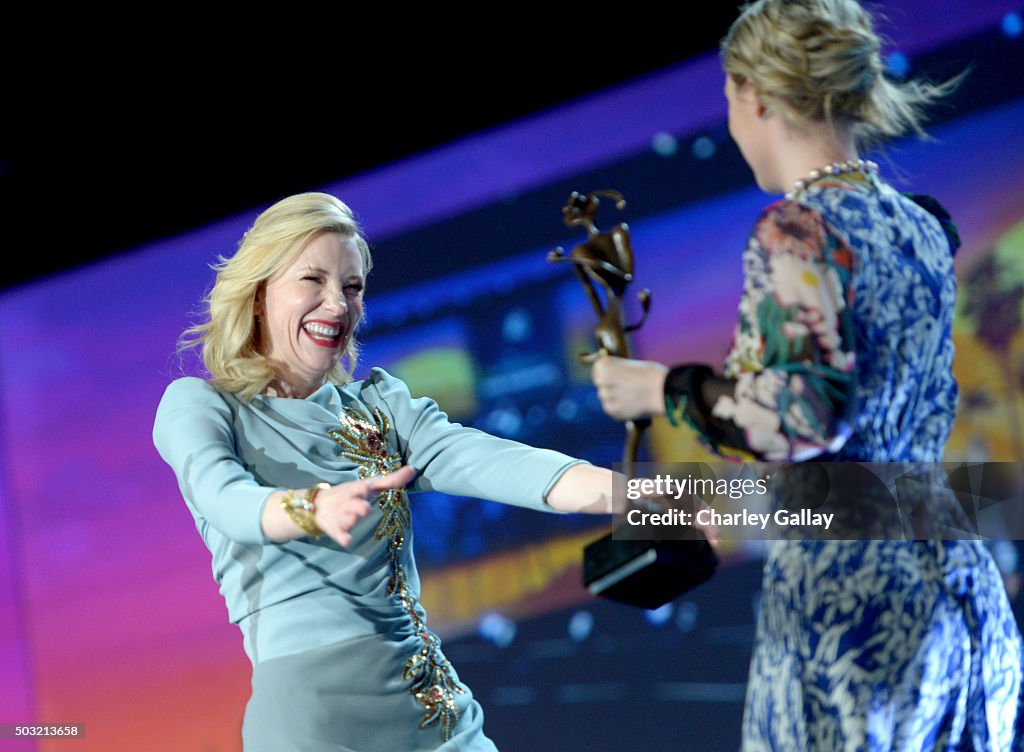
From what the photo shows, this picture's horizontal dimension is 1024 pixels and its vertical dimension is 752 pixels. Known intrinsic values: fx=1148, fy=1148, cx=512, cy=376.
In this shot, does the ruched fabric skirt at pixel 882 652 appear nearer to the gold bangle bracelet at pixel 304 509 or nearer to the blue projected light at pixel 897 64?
the gold bangle bracelet at pixel 304 509

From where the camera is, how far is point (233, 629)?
4.20 metres

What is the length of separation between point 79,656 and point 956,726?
3865mm

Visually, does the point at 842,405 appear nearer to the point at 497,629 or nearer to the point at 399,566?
the point at 399,566

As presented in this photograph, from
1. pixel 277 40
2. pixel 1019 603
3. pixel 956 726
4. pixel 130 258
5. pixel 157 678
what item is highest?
pixel 277 40

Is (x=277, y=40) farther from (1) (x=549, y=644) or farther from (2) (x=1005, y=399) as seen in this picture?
(2) (x=1005, y=399)

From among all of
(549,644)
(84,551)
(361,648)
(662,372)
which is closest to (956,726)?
(662,372)

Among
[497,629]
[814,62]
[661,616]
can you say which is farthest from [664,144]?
[814,62]

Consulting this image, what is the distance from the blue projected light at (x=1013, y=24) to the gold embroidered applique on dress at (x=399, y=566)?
2.16 metres

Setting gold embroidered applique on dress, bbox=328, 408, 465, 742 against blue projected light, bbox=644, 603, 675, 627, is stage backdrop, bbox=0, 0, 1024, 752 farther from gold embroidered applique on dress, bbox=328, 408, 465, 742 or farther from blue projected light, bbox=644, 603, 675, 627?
gold embroidered applique on dress, bbox=328, 408, 465, 742

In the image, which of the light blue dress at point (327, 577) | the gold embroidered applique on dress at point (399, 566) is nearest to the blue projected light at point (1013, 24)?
the light blue dress at point (327, 577)

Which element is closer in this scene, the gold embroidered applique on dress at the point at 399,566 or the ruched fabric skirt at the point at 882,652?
the ruched fabric skirt at the point at 882,652

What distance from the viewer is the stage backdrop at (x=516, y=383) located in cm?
317

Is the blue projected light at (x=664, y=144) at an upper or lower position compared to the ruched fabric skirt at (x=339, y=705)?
upper

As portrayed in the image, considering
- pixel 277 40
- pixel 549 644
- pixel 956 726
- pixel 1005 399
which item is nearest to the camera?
pixel 956 726
